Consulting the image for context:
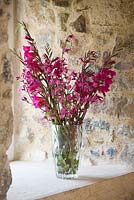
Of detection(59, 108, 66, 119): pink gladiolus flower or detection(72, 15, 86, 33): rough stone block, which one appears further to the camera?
detection(72, 15, 86, 33): rough stone block

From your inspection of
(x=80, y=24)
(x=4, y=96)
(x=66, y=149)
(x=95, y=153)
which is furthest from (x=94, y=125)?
(x=4, y=96)

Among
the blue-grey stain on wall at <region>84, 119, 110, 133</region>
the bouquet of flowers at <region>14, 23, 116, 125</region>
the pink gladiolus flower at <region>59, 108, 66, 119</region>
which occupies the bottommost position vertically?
the blue-grey stain on wall at <region>84, 119, 110, 133</region>

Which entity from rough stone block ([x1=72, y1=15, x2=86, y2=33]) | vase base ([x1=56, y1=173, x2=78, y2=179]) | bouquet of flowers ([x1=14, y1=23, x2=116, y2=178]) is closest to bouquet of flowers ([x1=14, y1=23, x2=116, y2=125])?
bouquet of flowers ([x1=14, y1=23, x2=116, y2=178])

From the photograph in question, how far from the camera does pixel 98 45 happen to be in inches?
78.2

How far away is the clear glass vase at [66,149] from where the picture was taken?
1728 millimetres

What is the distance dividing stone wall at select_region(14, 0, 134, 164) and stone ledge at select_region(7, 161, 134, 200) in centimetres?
9

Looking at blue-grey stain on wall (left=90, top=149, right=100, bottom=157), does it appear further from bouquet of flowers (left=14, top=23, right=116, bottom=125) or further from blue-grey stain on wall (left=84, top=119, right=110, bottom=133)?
bouquet of flowers (left=14, top=23, right=116, bottom=125)

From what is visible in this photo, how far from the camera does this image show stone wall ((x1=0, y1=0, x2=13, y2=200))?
1.33 metres

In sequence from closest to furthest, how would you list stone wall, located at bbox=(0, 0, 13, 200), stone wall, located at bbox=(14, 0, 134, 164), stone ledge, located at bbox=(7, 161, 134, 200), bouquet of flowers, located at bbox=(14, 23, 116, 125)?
stone wall, located at bbox=(0, 0, 13, 200) < stone ledge, located at bbox=(7, 161, 134, 200) < bouquet of flowers, located at bbox=(14, 23, 116, 125) < stone wall, located at bbox=(14, 0, 134, 164)

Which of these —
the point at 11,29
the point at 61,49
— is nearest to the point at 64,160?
the point at 61,49

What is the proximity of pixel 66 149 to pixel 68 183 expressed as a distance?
136mm

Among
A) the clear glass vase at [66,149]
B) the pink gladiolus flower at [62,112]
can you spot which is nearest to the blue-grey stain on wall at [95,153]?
the clear glass vase at [66,149]

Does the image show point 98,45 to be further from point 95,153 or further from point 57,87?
point 95,153

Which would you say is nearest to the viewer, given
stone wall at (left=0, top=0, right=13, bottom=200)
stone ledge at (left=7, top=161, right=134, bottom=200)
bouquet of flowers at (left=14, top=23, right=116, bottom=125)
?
stone wall at (left=0, top=0, right=13, bottom=200)
